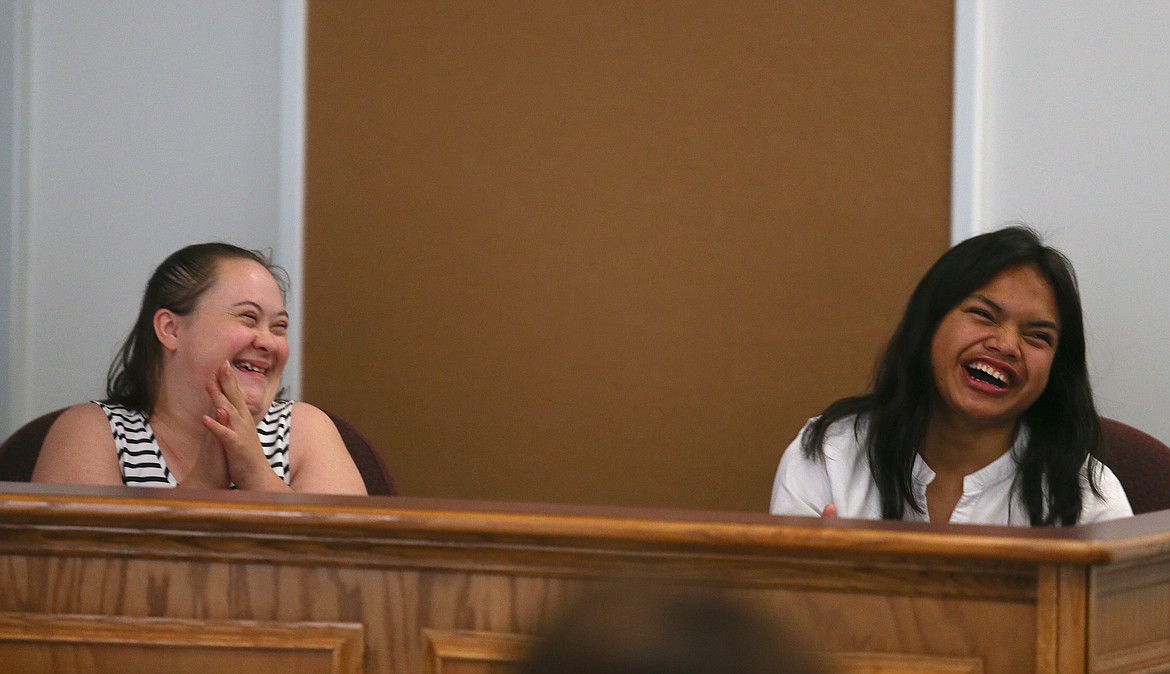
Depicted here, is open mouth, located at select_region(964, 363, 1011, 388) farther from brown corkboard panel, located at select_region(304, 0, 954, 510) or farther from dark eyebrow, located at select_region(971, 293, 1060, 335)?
brown corkboard panel, located at select_region(304, 0, 954, 510)

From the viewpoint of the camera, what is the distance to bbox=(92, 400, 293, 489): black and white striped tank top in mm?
2309

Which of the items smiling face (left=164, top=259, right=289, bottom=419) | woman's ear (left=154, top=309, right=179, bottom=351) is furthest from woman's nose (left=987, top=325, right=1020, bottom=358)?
woman's ear (left=154, top=309, right=179, bottom=351)

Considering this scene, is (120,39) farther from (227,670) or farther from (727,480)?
(227,670)

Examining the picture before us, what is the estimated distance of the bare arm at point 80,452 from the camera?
2.23m

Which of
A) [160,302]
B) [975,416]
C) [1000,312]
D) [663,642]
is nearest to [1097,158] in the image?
[1000,312]

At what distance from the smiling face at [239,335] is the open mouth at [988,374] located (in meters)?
1.19

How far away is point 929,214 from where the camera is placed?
2.67 meters

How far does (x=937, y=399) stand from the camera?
227 cm

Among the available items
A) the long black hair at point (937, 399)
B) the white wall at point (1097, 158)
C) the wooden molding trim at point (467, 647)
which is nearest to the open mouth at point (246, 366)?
the long black hair at point (937, 399)

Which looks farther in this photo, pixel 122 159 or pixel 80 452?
pixel 122 159

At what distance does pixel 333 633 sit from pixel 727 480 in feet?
4.83

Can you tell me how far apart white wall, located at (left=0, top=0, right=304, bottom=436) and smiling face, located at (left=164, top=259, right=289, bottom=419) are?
1.76 ft

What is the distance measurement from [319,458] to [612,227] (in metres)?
0.80

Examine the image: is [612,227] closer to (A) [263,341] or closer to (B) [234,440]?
(A) [263,341]
